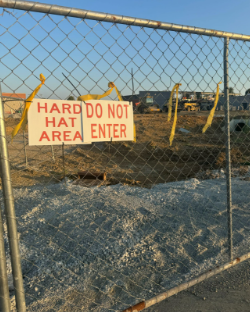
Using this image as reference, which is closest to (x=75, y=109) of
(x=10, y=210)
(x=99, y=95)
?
(x=99, y=95)

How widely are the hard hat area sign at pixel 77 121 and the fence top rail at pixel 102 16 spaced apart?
1.86 ft

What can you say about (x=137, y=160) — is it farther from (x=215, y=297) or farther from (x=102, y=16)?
(x=102, y=16)

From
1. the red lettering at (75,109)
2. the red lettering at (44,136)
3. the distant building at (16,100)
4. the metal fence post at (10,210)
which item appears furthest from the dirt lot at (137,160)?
the metal fence post at (10,210)

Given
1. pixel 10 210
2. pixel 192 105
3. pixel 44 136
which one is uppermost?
pixel 192 105

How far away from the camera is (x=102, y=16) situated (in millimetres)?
1842

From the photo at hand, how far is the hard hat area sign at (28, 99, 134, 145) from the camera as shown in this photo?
1.77 metres

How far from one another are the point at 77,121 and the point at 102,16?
0.78 metres

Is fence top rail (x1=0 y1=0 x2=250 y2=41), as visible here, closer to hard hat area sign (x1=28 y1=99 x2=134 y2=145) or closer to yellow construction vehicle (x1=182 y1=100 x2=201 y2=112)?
hard hat area sign (x1=28 y1=99 x2=134 y2=145)

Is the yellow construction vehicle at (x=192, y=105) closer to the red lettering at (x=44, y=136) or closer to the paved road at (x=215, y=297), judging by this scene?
the red lettering at (x=44, y=136)

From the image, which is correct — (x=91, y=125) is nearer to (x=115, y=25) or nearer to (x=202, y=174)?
(x=115, y=25)

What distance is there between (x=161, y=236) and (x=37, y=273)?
167 centimetres

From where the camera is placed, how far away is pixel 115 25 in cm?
194

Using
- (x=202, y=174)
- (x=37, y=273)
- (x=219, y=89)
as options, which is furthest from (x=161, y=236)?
(x=202, y=174)

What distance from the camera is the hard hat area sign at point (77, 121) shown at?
5.82ft
